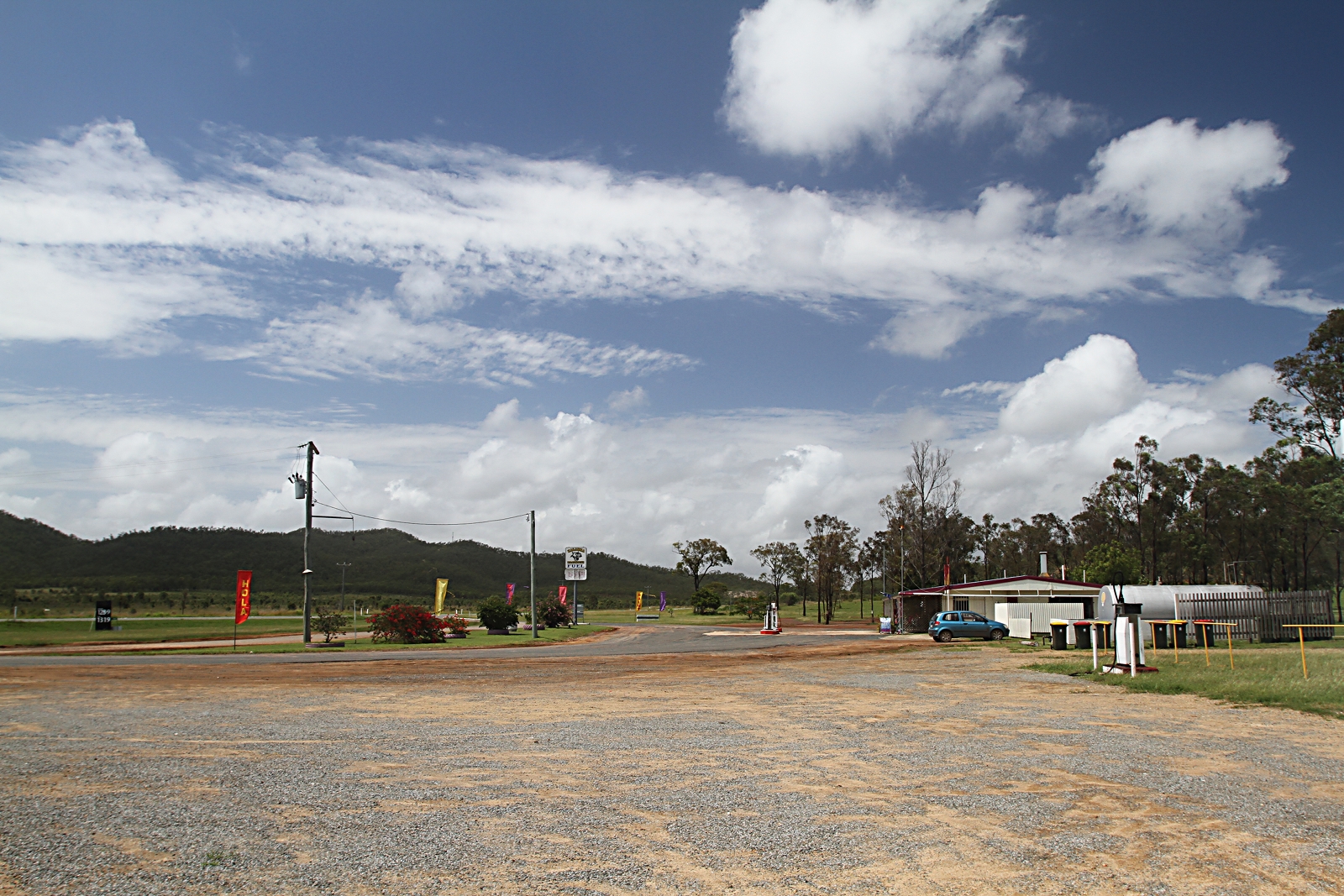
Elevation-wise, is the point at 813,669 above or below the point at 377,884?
below

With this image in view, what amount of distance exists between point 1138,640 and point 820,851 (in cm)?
1740

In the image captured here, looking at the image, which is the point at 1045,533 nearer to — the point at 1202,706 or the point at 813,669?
the point at 813,669

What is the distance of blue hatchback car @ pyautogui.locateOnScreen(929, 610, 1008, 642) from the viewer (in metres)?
42.7

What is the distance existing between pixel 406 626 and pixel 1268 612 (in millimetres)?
37994

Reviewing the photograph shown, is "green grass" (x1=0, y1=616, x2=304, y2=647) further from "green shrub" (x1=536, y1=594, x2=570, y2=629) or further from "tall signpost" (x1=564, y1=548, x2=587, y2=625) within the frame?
"tall signpost" (x1=564, y1=548, x2=587, y2=625)

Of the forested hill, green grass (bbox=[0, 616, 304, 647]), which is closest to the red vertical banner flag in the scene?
green grass (bbox=[0, 616, 304, 647])

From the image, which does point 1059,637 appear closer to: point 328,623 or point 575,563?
point 328,623

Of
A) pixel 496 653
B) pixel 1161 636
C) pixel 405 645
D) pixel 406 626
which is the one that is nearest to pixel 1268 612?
pixel 1161 636

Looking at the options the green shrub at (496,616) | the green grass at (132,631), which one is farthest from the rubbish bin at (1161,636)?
the green grass at (132,631)

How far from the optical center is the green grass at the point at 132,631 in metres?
41.4

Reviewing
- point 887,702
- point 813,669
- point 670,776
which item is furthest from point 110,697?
point 813,669

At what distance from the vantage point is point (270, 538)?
166 metres

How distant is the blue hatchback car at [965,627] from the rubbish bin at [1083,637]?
1102 centimetres

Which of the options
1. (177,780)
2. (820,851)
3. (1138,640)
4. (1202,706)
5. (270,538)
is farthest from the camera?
(270,538)
